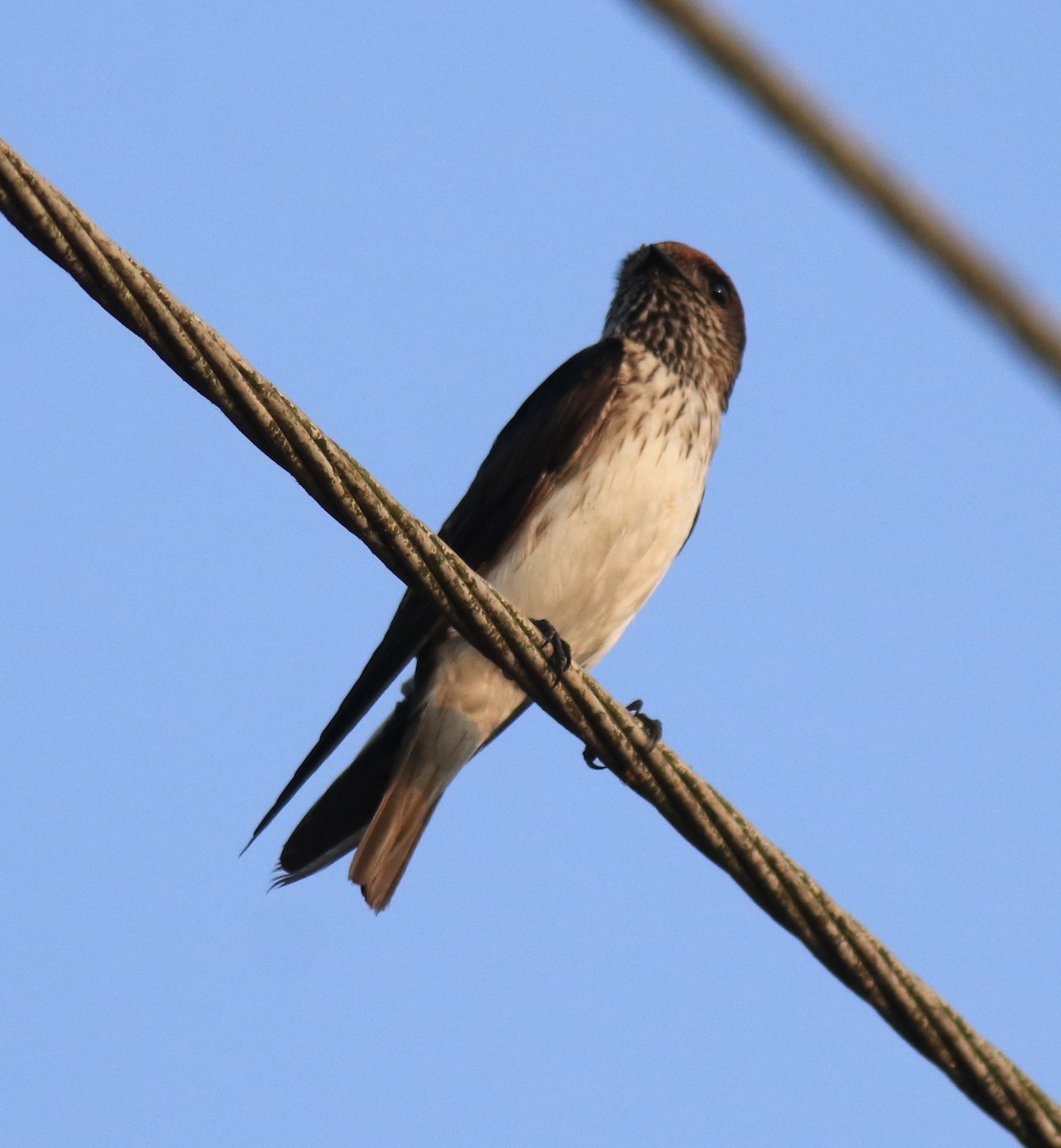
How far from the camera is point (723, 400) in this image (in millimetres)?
6250

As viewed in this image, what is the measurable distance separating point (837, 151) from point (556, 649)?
295 centimetres

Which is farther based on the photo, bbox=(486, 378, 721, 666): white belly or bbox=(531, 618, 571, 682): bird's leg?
bbox=(486, 378, 721, 666): white belly

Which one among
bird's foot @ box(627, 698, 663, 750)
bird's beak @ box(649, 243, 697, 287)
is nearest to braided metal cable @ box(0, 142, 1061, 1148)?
bird's foot @ box(627, 698, 663, 750)

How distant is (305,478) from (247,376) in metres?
0.22

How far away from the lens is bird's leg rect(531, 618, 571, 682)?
309cm

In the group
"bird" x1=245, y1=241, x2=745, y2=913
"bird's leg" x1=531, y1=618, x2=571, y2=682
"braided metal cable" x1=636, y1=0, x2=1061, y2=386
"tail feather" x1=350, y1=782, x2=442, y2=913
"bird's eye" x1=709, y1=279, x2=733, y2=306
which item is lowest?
"braided metal cable" x1=636, y1=0, x2=1061, y2=386

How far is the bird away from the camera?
5160mm

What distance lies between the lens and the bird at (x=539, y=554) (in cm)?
516

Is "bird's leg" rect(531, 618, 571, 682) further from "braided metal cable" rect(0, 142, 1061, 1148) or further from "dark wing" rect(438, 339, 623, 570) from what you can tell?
"dark wing" rect(438, 339, 623, 570)

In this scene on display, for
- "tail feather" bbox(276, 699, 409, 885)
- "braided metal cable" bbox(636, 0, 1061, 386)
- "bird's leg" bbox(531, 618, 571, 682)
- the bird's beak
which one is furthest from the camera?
the bird's beak

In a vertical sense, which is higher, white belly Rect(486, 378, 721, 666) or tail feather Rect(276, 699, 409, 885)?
white belly Rect(486, 378, 721, 666)

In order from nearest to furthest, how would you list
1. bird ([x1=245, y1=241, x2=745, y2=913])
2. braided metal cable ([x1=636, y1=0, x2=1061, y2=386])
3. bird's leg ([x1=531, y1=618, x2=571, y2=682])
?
1. braided metal cable ([x1=636, y1=0, x2=1061, y2=386])
2. bird's leg ([x1=531, y1=618, x2=571, y2=682])
3. bird ([x1=245, y1=241, x2=745, y2=913])

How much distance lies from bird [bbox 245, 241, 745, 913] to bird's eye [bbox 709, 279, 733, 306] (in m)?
1.27

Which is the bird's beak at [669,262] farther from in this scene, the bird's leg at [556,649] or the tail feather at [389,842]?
the bird's leg at [556,649]
